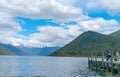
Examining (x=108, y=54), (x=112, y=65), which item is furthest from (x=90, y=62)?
(x=112, y=65)

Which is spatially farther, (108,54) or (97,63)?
(97,63)

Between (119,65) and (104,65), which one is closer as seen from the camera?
(119,65)

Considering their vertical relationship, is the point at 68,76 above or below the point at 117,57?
below

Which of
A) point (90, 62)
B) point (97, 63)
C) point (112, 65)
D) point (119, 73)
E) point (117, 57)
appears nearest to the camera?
point (119, 73)

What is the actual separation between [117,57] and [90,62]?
33.4 meters

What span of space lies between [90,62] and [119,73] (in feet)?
162

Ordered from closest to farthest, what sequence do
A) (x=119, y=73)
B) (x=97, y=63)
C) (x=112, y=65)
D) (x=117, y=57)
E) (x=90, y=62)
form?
(x=119, y=73)
(x=112, y=65)
(x=117, y=57)
(x=97, y=63)
(x=90, y=62)

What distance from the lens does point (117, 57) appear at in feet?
255

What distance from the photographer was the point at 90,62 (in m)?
111

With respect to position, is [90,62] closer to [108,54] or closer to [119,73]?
[108,54]

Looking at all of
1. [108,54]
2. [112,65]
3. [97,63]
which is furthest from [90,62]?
[112,65]

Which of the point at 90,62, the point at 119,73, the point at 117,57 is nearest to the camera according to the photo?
the point at 119,73

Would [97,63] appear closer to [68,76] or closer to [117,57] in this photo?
[117,57]

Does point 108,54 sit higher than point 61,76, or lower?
higher
